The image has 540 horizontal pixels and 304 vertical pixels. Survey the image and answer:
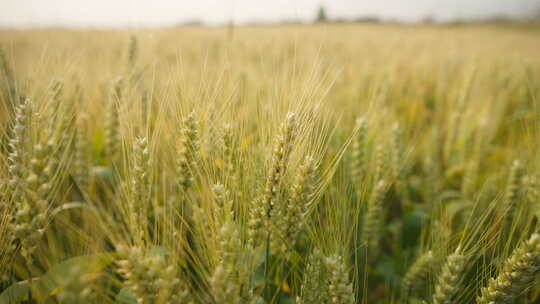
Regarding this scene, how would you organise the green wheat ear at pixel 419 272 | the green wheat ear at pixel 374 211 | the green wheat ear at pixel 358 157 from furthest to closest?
1. the green wheat ear at pixel 358 157
2. the green wheat ear at pixel 374 211
3. the green wheat ear at pixel 419 272

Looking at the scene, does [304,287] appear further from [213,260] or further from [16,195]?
[16,195]

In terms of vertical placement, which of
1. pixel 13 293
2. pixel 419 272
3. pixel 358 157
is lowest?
pixel 419 272

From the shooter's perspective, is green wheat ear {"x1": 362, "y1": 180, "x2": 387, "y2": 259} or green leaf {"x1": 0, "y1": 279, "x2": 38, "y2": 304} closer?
green leaf {"x1": 0, "y1": 279, "x2": 38, "y2": 304}

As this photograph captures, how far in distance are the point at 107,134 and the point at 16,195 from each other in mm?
692

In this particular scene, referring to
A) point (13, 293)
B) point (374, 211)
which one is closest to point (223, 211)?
point (13, 293)

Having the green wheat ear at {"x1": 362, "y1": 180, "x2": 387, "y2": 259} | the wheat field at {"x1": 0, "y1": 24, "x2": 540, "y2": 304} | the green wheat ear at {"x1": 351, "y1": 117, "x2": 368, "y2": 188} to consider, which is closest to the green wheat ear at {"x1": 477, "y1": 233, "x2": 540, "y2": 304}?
the wheat field at {"x1": 0, "y1": 24, "x2": 540, "y2": 304}

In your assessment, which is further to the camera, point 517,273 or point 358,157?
point 358,157

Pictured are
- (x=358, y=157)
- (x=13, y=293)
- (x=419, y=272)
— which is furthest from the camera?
(x=358, y=157)

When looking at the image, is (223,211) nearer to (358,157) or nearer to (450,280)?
(450,280)

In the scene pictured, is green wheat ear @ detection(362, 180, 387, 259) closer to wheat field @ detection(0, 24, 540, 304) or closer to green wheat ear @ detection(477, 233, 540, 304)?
wheat field @ detection(0, 24, 540, 304)

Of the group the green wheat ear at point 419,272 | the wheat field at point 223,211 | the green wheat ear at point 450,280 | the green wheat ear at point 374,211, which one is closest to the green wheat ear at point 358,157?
the wheat field at point 223,211

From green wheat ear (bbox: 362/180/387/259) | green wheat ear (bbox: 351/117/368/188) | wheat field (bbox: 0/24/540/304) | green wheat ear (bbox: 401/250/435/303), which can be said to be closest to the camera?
wheat field (bbox: 0/24/540/304)

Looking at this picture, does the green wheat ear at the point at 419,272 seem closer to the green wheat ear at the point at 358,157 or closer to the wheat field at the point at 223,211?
the wheat field at the point at 223,211

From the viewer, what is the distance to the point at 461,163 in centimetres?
217
